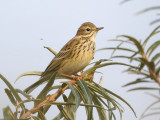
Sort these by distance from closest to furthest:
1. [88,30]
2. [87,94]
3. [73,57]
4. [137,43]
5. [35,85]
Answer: [137,43]
[87,94]
[35,85]
[73,57]
[88,30]

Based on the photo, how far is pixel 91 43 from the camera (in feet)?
14.8

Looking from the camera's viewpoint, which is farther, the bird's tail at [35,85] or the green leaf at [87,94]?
the bird's tail at [35,85]

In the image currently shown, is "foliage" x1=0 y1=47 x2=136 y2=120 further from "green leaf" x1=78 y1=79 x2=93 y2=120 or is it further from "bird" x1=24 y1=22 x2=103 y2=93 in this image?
"bird" x1=24 y1=22 x2=103 y2=93

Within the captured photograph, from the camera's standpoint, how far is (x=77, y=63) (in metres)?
3.92

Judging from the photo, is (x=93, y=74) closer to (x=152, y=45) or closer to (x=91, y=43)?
(x=152, y=45)

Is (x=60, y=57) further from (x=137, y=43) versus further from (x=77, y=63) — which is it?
(x=137, y=43)

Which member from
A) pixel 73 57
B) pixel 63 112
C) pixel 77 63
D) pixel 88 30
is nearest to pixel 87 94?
pixel 63 112

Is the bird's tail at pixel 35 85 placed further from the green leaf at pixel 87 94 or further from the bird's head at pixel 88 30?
the bird's head at pixel 88 30

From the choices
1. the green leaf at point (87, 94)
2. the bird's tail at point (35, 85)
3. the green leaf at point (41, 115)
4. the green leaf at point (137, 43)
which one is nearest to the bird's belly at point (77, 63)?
the bird's tail at point (35, 85)

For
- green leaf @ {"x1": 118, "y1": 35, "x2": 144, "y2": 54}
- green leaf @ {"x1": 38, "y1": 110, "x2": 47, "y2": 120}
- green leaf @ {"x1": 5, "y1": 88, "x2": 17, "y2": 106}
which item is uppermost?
green leaf @ {"x1": 118, "y1": 35, "x2": 144, "y2": 54}

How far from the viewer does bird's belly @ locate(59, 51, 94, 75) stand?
3.87 meters

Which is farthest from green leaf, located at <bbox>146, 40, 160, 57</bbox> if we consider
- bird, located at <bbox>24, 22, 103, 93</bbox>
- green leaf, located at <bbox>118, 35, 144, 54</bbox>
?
bird, located at <bbox>24, 22, 103, 93</bbox>

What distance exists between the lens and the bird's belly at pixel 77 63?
3.87 metres

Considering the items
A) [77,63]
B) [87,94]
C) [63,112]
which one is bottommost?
[77,63]
